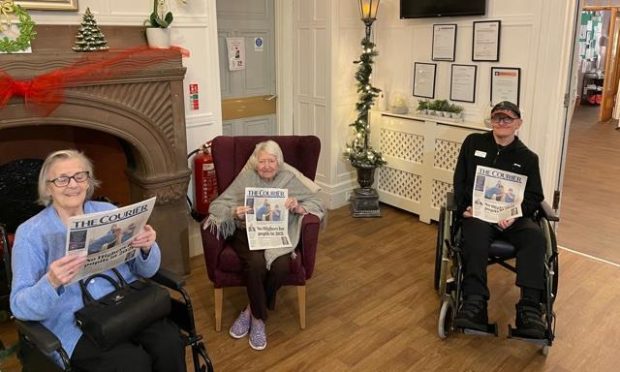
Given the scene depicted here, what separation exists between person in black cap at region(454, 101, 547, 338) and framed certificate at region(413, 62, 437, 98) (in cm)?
144

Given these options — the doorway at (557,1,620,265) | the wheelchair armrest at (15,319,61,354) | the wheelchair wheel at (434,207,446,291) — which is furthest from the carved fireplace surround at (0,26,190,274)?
the doorway at (557,1,620,265)

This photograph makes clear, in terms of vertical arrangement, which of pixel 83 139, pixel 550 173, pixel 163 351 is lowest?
pixel 163 351

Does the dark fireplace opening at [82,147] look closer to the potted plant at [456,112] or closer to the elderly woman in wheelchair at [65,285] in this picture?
the elderly woman in wheelchair at [65,285]

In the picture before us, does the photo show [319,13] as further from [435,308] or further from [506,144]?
[435,308]

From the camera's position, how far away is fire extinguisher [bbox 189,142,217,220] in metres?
3.62

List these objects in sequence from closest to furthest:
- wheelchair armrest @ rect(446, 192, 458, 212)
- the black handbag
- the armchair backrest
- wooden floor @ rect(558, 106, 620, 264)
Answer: the black handbag
wheelchair armrest @ rect(446, 192, 458, 212)
the armchair backrest
wooden floor @ rect(558, 106, 620, 264)

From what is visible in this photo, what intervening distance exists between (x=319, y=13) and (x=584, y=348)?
318 centimetres

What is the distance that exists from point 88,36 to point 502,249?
99.1 inches

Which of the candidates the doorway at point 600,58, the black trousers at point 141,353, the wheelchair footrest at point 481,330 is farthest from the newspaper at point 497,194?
the doorway at point 600,58

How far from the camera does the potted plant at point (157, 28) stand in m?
3.12

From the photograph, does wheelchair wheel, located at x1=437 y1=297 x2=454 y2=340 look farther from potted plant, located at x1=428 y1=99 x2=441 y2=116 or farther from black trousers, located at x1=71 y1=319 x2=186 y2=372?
potted plant, located at x1=428 y1=99 x2=441 y2=116

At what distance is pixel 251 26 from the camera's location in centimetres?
444

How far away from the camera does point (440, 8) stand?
4051 millimetres

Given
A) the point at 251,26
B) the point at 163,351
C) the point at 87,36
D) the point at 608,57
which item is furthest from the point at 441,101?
the point at 608,57
